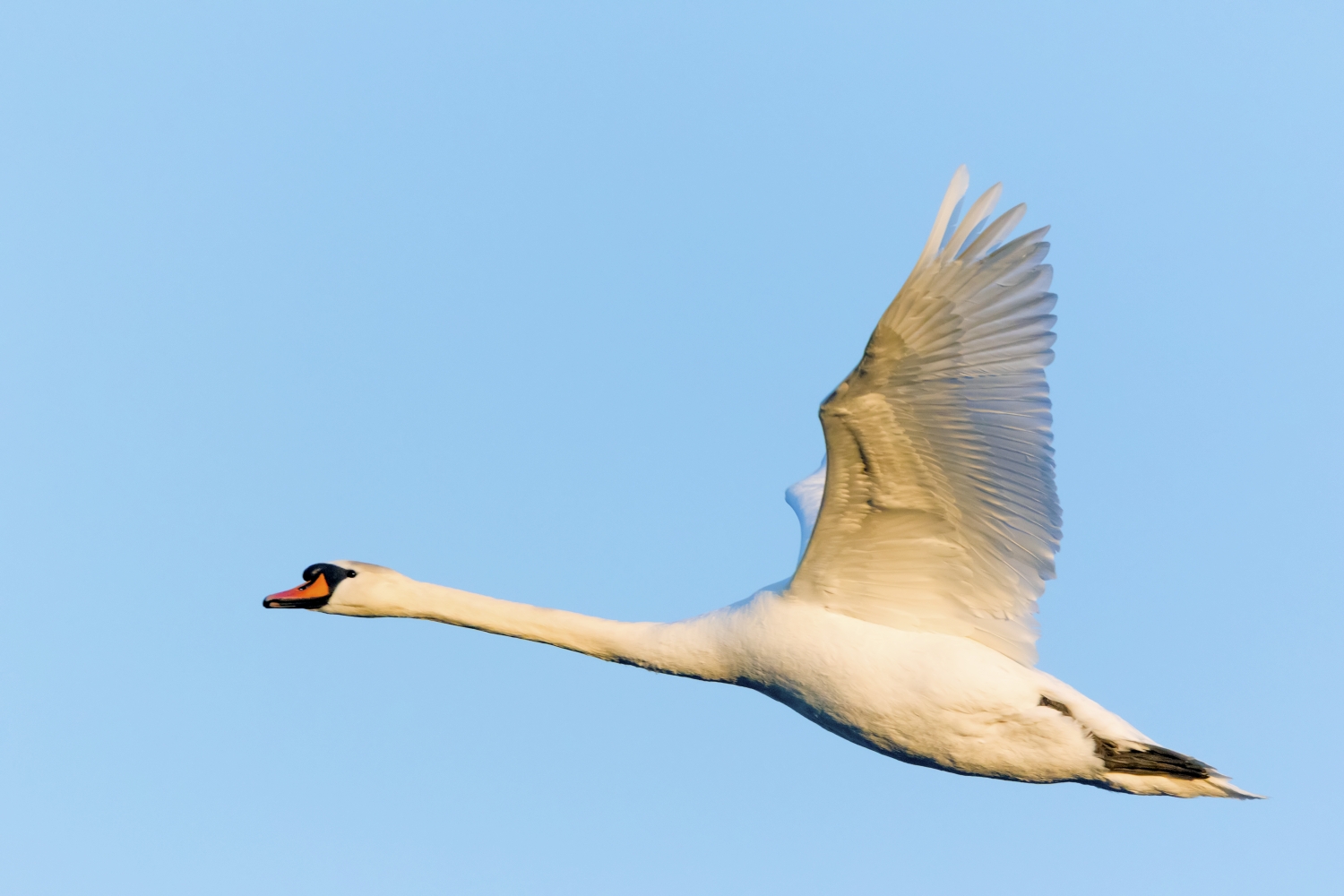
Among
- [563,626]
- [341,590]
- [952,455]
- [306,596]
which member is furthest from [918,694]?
[306,596]

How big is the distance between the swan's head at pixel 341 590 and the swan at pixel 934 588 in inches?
0.6

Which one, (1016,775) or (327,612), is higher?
(327,612)

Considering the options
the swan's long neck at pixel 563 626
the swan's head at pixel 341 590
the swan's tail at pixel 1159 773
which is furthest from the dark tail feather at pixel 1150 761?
the swan's head at pixel 341 590

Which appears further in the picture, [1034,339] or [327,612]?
[327,612]

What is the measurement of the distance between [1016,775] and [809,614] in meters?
1.59

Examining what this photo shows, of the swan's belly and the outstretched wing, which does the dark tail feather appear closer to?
the swan's belly

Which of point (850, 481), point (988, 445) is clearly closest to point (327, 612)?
point (850, 481)

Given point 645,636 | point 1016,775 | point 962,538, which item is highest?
point 962,538

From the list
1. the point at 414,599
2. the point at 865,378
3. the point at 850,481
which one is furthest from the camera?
the point at 414,599

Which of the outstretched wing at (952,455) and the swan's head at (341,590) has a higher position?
the outstretched wing at (952,455)

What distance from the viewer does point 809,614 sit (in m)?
9.02

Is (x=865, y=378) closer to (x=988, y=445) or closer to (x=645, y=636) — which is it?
(x=988, y=445)

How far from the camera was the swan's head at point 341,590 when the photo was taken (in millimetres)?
9656

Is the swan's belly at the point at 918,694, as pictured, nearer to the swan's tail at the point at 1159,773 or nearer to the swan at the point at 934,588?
the swan at the point at 934,588
